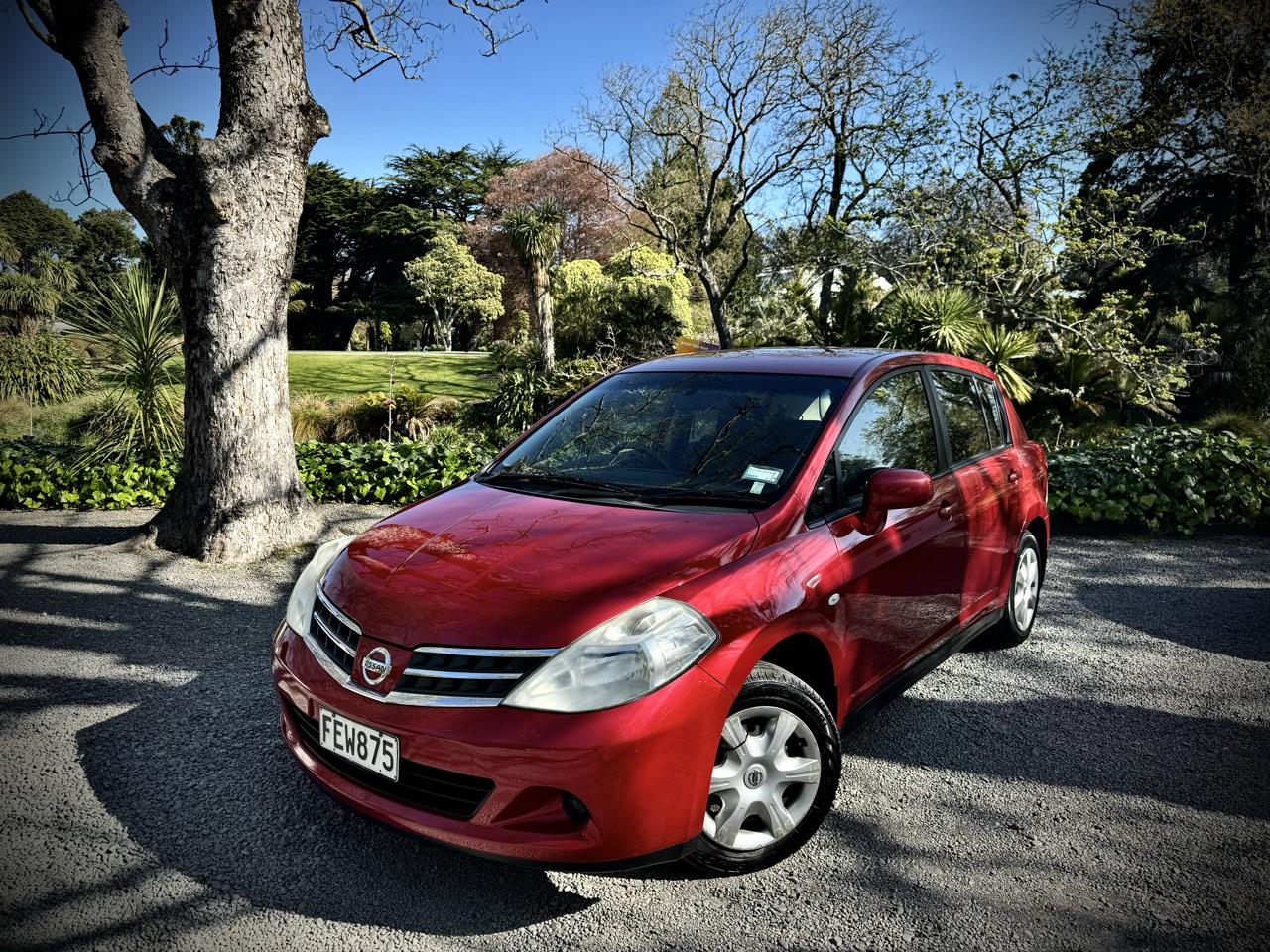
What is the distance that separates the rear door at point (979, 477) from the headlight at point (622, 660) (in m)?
1.99

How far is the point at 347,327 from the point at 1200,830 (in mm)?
54612

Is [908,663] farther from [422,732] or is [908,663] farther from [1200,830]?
[422,732]

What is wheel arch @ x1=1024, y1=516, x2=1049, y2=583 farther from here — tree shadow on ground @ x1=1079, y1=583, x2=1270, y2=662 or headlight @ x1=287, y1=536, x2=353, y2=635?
headlight @ x1=287, y1=536, x2=353, y2=635

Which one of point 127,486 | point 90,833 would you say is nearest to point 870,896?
point 90,833

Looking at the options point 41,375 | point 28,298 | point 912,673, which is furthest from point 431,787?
point 28,298

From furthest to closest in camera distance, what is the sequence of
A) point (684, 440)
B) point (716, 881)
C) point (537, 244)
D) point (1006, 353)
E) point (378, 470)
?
point (537, 244) → point (1006, 353) → point (378, 470) → point (684, 440) → point (716, 881)

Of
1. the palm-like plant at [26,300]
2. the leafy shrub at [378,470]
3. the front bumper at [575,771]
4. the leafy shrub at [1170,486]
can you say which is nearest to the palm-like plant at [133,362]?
the leafy shrub at [378,470]

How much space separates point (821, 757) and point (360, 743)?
4.70 feet

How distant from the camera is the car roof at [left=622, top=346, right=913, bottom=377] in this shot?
350 cm

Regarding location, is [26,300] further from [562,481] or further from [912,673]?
[912,673]

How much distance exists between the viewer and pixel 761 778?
2516 mm

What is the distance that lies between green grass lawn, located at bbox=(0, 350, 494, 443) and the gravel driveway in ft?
27.2

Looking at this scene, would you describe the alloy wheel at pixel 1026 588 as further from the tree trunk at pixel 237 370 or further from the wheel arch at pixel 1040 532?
the tree trunk at pixel 237 370

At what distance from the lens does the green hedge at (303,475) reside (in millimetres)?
Answer: 7852
